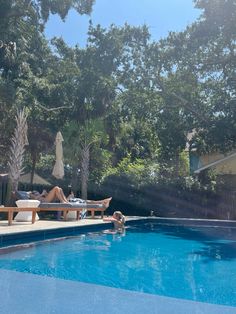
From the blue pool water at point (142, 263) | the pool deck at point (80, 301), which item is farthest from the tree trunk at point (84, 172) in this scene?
the pool deck at point (80, 301)

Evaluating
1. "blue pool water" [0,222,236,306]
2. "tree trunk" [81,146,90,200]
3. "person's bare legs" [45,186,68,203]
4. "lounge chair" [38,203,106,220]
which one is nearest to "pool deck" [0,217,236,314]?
"blue pool water" [0,222,236,306]

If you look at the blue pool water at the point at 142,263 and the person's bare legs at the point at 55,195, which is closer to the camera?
the blue pool water at the point at 142,263

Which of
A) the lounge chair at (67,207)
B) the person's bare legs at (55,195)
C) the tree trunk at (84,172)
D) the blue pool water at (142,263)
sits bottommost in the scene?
the blue pool water at (142,263)

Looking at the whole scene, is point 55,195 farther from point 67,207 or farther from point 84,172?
point 84,172

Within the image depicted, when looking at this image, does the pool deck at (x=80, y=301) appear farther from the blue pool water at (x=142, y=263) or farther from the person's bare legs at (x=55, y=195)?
the person's bare legs at (x=55, y=195)

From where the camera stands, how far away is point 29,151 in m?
23.0

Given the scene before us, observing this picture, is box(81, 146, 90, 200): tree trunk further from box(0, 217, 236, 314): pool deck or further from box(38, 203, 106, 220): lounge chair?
box(0, 217, 236, 314): pool deck

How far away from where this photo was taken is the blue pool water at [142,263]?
545 centimetres

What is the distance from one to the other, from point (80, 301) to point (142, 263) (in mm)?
2933

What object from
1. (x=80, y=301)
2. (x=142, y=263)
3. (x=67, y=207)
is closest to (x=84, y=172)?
(x=67, y=207)

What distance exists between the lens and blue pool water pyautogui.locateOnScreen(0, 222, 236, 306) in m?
5.45

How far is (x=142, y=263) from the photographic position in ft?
23.7

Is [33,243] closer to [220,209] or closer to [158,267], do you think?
[158,267]

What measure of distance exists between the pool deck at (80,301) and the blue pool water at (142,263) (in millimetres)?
366
